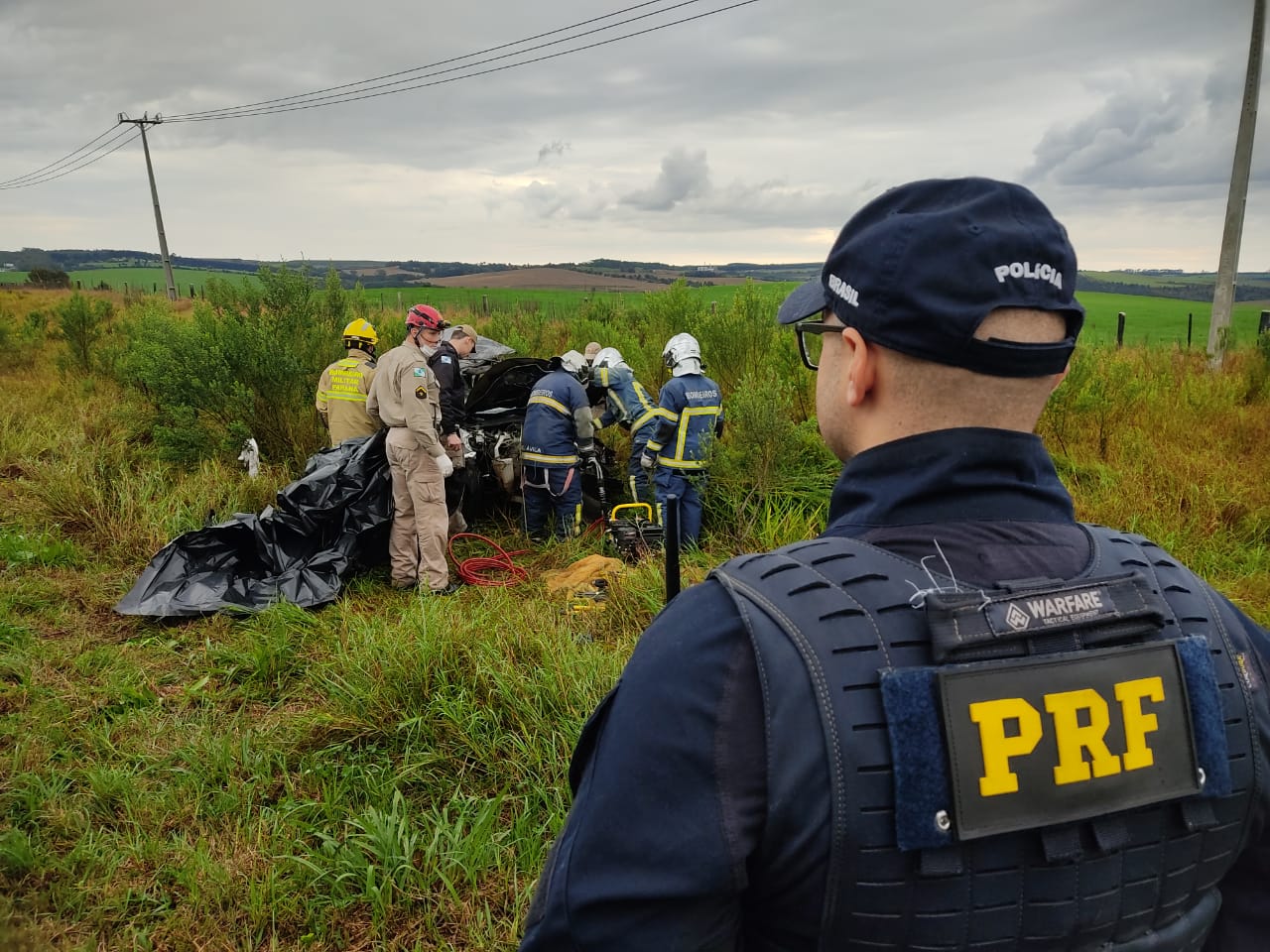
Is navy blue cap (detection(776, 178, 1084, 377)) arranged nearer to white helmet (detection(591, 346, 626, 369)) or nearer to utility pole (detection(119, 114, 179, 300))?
white helmet (detection(591, 346, 626, 369))

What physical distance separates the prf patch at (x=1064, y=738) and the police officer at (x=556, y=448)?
254 inches

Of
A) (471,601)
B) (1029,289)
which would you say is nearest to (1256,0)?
(471,601)

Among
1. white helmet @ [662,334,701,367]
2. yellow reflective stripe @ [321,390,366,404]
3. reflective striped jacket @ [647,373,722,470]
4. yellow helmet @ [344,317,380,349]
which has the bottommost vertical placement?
reflective striped jacket @ [647,373,722,470]

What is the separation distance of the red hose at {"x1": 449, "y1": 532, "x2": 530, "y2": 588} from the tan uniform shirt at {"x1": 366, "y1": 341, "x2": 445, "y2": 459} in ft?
3.27

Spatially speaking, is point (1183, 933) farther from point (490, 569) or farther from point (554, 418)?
point (554, 418)

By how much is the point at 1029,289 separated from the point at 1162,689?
53 centimetres

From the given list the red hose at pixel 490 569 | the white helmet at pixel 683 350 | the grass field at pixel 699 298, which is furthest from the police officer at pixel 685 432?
the grass field at pixel 699 298

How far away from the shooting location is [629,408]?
25.8 feet

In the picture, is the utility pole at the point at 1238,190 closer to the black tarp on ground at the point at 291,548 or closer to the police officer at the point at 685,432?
the police officer at the point at 685,432

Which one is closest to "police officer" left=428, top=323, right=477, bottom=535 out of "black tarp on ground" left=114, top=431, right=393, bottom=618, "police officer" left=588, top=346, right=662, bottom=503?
"black tarp on ground" left=114, top=431, right=393, bottom=618

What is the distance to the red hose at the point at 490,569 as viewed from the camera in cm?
616

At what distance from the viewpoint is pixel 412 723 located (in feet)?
11.3

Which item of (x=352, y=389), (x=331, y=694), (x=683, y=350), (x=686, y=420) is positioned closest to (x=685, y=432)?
(x=686, y=420)

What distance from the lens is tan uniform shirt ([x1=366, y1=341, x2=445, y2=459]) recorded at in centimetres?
589
